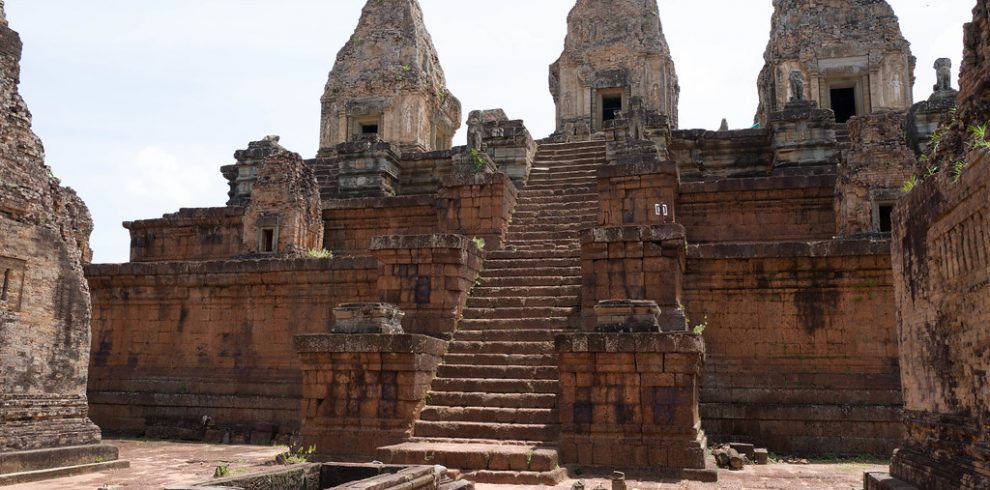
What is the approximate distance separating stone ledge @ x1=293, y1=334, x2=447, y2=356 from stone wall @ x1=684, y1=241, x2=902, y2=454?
14.2ft

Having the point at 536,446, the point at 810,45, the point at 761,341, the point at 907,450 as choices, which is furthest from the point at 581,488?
the point at 810,45

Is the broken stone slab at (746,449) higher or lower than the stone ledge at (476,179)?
lower

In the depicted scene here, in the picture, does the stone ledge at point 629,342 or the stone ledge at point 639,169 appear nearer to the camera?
the stone ledge at point 629,342

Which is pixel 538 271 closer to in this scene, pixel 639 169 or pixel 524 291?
pixel 524 291

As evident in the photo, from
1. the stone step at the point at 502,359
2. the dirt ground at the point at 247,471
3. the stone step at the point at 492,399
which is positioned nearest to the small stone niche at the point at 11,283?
the dirt ground at the point at 247,471

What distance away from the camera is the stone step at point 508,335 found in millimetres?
11133

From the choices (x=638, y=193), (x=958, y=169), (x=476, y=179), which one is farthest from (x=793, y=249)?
(x=476, y=179)

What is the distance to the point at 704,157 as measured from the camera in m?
18.7

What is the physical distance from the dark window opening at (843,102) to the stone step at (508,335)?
1730 cm

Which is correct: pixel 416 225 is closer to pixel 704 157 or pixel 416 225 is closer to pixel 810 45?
pixel 704 157

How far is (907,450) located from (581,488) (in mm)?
2906

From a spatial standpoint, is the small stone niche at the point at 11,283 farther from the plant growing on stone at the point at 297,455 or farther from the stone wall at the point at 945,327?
the stone wall at the point at 945,327

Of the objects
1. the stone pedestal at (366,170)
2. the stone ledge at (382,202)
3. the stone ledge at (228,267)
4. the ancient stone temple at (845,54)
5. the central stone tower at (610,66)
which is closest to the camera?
the stone ledge at (228,267)

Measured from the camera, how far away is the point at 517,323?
11555 mm
